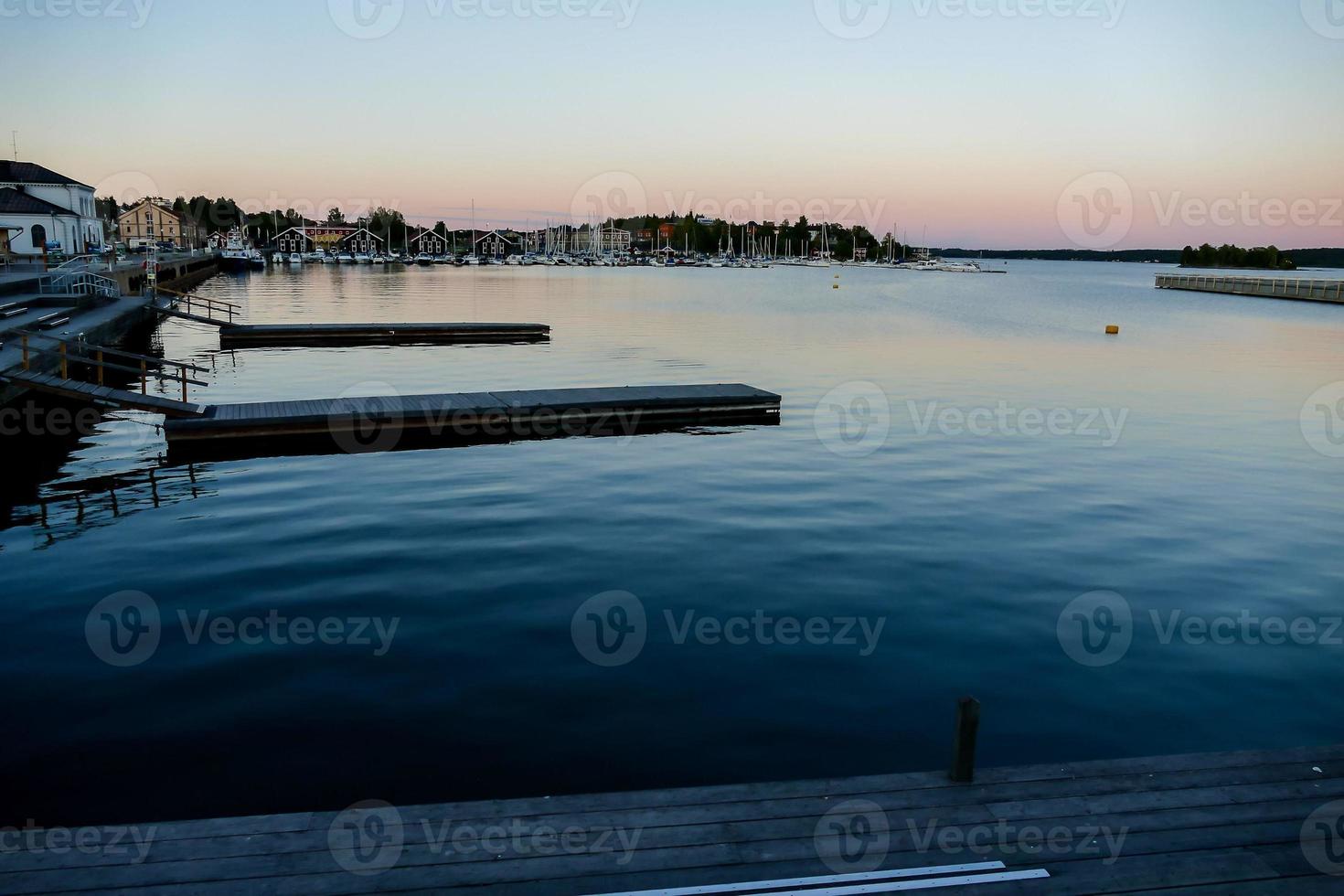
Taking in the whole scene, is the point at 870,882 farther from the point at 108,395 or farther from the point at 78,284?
the point at 78,284

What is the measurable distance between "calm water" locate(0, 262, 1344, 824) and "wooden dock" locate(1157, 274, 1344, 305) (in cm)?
9013

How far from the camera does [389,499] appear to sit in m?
17.7

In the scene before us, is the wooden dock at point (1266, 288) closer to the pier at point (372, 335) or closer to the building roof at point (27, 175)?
the pier at point (372, 335)

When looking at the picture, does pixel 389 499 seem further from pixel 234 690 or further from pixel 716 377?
pixel 716 377

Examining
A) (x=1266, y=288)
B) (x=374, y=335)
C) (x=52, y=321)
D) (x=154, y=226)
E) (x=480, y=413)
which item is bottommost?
(x=480, y=413)

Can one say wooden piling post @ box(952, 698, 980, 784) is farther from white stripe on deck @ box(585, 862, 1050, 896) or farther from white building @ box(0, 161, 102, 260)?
white building @ box(0, 161, 102, 260)

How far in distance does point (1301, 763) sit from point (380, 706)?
8.37 meters

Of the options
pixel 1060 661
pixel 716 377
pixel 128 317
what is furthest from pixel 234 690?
pixel 128 317

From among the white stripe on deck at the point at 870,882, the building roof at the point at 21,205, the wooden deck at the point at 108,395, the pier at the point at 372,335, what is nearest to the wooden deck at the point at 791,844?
the white stripe on deck at the point at 870,882

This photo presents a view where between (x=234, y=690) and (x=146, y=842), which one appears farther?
(x=234, y=690)

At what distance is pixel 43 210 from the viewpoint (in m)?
77.9

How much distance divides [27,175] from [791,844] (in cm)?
10329

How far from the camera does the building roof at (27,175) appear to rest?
281ft

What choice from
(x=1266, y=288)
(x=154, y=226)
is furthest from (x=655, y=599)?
(x=154, y=226)
